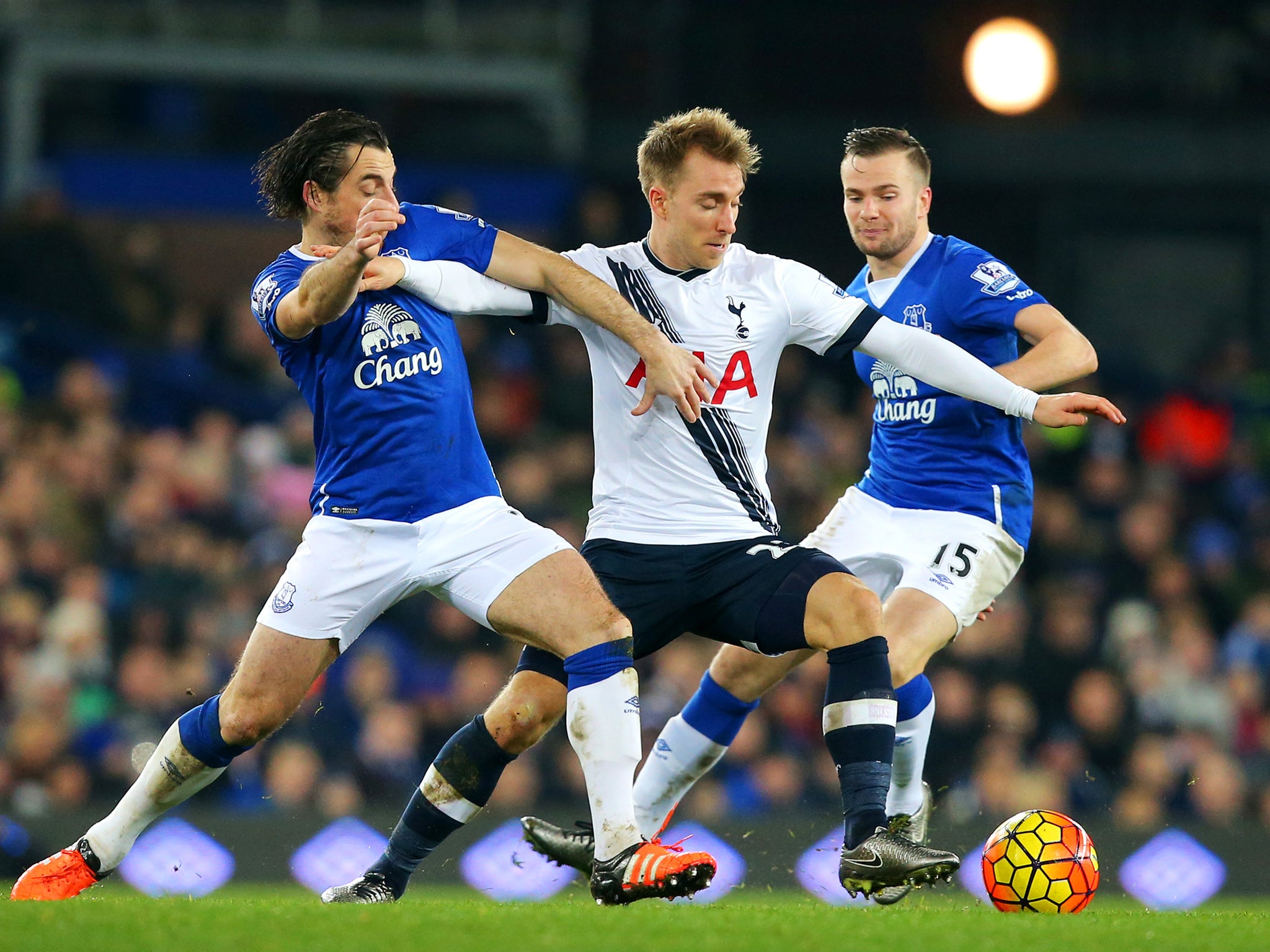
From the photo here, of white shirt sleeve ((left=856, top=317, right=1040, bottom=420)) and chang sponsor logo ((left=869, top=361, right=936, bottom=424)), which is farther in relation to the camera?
chang sponsor logo ((left=869, top=361, right=936, bottom=424))

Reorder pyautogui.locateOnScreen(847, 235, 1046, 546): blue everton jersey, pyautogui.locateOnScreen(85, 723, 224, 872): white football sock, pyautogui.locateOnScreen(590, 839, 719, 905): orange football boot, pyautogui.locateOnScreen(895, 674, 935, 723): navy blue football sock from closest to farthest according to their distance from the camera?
1. pyautogui.locateOnScreen(590, 839, 719, 905): orange football boot
2. pyautogui.locateOnScreen(85, 723, 224, 872): white football sock
3. pyautogui.locateOnScreen(895, 674, 935, 723): navy blue football sock
4. pyautogui.locateOnScreen(847, 235, 1046, 546): blue everton jersey

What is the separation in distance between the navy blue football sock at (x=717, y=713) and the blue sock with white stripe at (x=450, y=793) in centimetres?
80

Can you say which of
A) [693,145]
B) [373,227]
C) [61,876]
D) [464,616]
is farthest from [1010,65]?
[61,876]

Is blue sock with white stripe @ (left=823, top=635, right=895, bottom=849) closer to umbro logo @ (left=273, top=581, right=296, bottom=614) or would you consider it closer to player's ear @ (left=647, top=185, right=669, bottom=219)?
player's ear @ (left=647, top=185, right=669, bottom=219)

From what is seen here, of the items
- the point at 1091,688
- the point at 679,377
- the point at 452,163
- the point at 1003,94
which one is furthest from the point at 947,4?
the point at 679,377

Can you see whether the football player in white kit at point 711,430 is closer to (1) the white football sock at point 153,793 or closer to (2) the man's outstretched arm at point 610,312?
(2) the man's outstretched arm at point 610,312

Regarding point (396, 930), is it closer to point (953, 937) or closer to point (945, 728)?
point (953, 937)

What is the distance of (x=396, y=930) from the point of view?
4.56 m

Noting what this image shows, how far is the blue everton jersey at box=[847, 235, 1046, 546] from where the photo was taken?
635cm

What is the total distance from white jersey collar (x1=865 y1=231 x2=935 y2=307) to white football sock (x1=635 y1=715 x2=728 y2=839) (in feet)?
5.55

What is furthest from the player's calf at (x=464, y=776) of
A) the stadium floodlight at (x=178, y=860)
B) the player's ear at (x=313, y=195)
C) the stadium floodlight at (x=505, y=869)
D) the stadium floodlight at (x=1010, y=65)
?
the stadium floodlight at (x=1010, y=65)

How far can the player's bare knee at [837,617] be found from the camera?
214 inches

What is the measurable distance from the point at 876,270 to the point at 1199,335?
36.8ft

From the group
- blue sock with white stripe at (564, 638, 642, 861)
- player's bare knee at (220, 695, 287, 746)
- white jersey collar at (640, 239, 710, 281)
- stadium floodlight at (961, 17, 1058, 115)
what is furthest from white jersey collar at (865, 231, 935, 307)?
stadium floodlight at (961, 17, 1058, 115)
